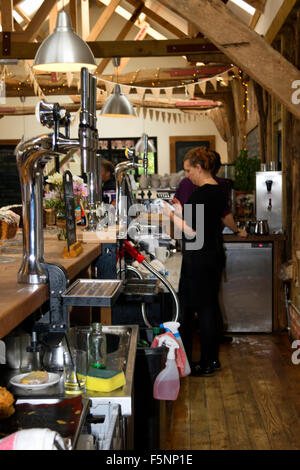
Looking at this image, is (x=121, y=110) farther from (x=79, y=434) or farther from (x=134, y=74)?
(x=79, y=434)

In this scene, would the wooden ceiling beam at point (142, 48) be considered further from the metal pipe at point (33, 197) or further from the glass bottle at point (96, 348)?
the glass bottle at point (96, 348)

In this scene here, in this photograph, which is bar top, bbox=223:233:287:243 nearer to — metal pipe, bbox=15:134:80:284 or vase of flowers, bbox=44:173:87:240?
vase of flowers, bbox=44:173:87:240

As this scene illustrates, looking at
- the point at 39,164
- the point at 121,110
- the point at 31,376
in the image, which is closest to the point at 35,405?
the point at 31,376

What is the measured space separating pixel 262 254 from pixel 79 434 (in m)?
4.58

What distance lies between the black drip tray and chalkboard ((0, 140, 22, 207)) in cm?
1288

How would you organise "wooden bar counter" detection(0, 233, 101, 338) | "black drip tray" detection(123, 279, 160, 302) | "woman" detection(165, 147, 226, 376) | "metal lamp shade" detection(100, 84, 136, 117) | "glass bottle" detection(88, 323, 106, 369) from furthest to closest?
1. "metal lamp shade" detection(100, 84, 136, 117)
2. "woman" detection(165, 147, 226, 376)
3. "black drip tray" detection(123, 279, 160, 302)
4. "glass bottle" detection(88, 323, 106, 369)
5. "wooden bar counter" detection(0, 233, 101, 338)

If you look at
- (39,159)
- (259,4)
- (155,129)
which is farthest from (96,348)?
(155,129)

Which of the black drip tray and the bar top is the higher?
the bar top

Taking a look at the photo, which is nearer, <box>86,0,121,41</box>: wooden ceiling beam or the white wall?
<box>86,0,121,41</box>: wooden ceiling beam

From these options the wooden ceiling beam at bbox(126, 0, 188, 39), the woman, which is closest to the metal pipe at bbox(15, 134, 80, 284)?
the woman

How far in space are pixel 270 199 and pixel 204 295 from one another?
194 centimetres

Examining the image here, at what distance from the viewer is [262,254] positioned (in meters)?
5.89

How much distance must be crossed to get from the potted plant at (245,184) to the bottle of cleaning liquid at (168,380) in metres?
4.47

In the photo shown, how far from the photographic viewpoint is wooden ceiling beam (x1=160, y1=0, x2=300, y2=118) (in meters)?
4.35
